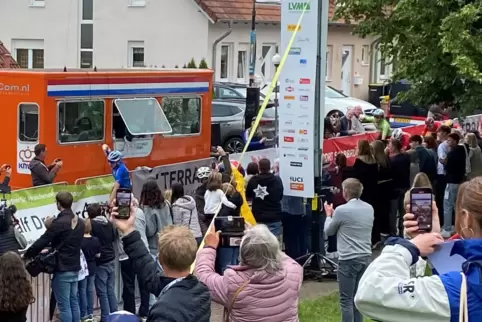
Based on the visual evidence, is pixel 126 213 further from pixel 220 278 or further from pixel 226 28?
pixel 226 28

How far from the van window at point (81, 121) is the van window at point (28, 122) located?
391 mm

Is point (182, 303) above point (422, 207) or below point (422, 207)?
below

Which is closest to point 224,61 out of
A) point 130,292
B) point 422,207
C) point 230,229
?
point 130,292

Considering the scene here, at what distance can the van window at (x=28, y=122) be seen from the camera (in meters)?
15.6

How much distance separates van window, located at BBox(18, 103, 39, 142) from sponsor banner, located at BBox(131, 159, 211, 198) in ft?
7.30

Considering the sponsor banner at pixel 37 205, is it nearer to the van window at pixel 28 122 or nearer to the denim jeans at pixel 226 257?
the denim jeans at pixel 226 257

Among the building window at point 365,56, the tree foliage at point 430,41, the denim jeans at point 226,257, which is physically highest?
the building window at point 365,56

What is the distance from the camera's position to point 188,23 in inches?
1420

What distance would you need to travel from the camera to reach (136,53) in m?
37.7

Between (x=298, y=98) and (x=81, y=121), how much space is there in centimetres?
530

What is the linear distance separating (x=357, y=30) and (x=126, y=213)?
39.6 ft

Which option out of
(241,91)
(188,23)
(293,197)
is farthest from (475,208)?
(188,23)

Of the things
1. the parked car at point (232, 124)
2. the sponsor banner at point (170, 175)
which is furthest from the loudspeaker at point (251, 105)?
the sponsor banner at point (170, 175)

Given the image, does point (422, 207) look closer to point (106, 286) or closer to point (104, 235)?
point (104, 235)
